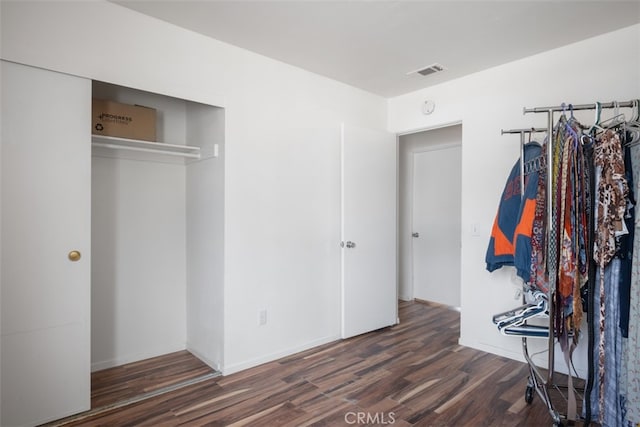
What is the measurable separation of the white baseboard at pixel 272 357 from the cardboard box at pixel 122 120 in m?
1.86

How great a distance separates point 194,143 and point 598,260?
2934mm

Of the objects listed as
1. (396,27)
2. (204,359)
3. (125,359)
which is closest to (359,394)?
(204,359)

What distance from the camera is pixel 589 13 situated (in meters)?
2.28

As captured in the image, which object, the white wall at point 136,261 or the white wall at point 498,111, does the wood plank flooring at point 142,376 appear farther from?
the white wall at point 498,111

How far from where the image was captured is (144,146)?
274 centimetres

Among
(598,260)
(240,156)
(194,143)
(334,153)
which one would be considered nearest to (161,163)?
(194,143)

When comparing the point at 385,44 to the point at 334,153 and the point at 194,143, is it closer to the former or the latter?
the point at 334,153

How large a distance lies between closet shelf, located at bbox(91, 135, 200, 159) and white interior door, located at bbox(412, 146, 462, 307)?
3174 mm

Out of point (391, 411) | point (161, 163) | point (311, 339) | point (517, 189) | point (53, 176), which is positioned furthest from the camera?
point (311, 339)

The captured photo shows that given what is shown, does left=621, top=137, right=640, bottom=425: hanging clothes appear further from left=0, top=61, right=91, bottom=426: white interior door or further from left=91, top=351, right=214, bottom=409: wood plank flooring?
left=0, top=61, right=91, bottom=426: white interior door

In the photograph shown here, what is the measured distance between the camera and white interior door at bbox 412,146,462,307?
4637 millimetres

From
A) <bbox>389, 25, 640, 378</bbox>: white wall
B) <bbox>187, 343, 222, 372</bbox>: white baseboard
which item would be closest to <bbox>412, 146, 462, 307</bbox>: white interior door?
<bbox>389, 25, 640, 378</bbox>: white wall

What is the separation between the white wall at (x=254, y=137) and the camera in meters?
A: 2.12

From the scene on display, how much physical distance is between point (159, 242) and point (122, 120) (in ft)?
3.42
